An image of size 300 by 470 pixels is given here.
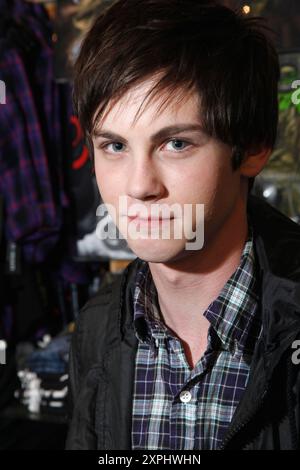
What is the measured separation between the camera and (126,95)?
0.89 metres

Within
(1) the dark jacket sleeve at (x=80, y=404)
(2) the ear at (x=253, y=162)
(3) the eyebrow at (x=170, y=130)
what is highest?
(3) the eyebrow at (x=170, y=130)

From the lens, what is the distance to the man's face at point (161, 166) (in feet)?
2.86

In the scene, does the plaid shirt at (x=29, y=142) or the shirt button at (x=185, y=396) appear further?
the plaid shirt at (x=29, y=142)

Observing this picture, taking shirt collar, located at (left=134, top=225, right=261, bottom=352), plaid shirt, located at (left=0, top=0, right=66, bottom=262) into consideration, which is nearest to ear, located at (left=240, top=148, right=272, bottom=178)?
shirt collar, located at (left=134, top=225, right=261, bottom=352)

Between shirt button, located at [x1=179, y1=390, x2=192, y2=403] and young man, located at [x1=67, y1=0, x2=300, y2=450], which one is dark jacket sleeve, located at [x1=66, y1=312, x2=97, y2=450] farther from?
shirt button, located at [x1=179, y1=390, x2=192, y2=403]

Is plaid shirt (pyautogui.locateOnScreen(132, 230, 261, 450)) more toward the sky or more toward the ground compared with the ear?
more toward the ground

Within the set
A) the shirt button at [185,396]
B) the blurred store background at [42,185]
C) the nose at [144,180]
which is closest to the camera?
the nose at [144,180]

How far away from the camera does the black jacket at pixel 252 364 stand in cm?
89

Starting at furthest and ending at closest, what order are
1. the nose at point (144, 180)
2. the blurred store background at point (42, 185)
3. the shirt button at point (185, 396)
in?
the blurred store background at point (42, 185) → the shirt button at point (185, 396) → the nose at point (144, 180)

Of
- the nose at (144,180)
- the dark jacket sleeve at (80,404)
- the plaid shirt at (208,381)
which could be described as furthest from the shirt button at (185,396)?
the nose at (144,180)

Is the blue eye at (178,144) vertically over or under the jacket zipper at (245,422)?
over

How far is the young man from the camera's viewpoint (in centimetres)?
88

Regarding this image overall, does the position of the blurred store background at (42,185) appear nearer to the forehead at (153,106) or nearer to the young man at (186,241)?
the young man at (186,241)

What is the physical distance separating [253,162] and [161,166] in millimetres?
196
